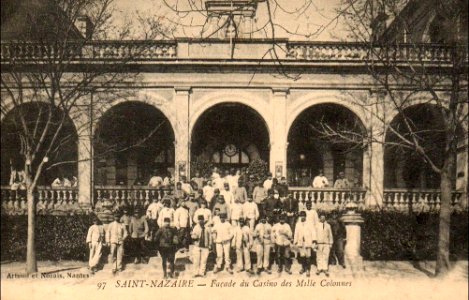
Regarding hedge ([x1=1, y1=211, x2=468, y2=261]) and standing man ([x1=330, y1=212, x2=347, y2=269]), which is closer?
hedge ([x1=1, y1=211, x2=468, y2=261])

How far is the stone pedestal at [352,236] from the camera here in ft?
34.7

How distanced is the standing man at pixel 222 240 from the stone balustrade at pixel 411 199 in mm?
5892

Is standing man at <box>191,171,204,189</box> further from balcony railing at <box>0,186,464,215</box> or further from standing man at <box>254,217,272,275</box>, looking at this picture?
standing man at <box>254,217,272,275</box>

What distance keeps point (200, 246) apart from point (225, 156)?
930 centimetres

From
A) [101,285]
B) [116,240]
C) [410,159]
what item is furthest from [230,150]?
[101,285]

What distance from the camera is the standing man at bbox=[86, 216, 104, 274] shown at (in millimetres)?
10164

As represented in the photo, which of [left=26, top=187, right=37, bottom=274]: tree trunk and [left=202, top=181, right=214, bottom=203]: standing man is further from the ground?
[left=202, top=181, right=214, bottom=203]: standing man

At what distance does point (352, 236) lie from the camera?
35.2 feet

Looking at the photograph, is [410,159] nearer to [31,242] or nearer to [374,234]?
[374,234]

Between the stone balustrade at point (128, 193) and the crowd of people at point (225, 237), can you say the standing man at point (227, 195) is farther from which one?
the stone balustrade at point (128, 193)

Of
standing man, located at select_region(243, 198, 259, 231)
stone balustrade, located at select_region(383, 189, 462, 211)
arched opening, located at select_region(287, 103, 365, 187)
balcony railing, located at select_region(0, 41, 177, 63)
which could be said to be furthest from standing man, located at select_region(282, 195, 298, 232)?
balcony railing, located at select_region(0, 41, 177, 63)

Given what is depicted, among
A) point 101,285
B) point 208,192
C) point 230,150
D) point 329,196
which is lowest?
point 101,285

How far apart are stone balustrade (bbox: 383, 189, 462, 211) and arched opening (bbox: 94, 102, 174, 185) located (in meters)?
8.17

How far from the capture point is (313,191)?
1508cm
